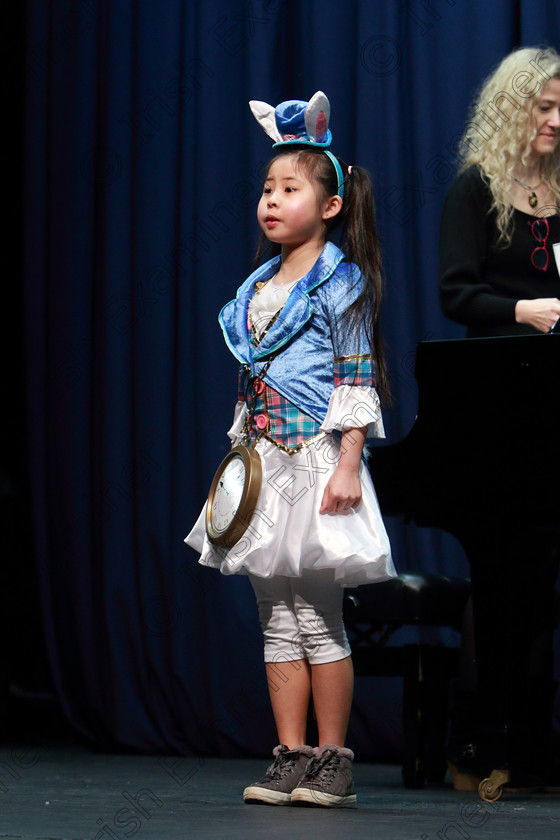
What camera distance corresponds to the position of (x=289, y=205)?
7.25ft

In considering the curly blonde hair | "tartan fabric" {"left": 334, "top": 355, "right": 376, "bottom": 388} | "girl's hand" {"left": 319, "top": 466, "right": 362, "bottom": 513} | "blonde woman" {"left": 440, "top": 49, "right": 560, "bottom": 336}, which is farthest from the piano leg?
the curly blonde hair

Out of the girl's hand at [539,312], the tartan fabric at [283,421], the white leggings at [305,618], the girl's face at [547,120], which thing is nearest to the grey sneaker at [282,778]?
the white leggings at [305,618]

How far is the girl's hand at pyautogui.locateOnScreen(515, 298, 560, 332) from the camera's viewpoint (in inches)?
88.8

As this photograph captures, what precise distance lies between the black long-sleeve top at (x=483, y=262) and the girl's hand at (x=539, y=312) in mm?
73

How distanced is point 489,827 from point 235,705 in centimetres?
154

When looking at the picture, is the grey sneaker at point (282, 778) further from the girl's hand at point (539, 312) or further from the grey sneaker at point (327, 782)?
the girl's hand at point (539, 312)

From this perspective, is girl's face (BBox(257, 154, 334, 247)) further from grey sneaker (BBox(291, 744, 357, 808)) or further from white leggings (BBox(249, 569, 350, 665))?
grey sneaker (BBox(291, 744, 357, 808))

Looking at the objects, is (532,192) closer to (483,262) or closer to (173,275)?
(483,262)

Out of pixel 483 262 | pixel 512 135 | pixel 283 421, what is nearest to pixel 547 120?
pixel 512 135

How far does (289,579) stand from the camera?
2170mm

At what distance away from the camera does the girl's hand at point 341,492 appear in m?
2.08

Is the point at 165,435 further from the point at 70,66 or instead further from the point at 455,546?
the point at 70,66

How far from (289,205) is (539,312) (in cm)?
52

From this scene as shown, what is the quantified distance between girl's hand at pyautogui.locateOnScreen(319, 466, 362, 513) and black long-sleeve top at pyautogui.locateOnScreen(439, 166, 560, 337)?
0.48 m
